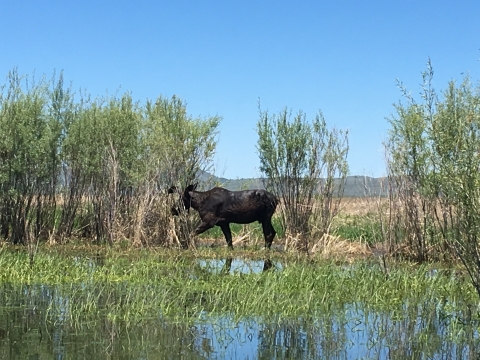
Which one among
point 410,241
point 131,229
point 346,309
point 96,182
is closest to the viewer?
point 346,309

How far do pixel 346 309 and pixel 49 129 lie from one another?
37.0 feet

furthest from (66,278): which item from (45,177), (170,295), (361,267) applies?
(45,177)

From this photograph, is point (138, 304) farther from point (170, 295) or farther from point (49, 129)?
point (49, 129)

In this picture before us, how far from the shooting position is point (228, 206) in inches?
702

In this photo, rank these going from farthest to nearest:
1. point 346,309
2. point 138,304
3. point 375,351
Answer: point 346,309, point 138,304, point 375,351

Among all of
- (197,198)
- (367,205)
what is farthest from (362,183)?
(197,198)

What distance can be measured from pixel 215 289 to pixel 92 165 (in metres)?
9.50

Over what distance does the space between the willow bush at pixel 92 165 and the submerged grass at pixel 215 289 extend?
4120mm

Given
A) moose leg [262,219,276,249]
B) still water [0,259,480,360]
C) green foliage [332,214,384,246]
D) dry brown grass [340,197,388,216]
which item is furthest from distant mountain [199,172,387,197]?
still water [0,259,480,360]

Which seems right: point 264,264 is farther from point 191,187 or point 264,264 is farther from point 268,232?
point 191,187

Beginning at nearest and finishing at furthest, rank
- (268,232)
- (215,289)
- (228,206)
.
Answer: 1. (215,289)
2. (228,206)
3. (268,232)

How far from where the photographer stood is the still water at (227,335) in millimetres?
6965

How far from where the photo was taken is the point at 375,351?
7.29 metres

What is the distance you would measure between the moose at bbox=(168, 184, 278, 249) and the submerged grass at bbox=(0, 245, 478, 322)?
4.24m
